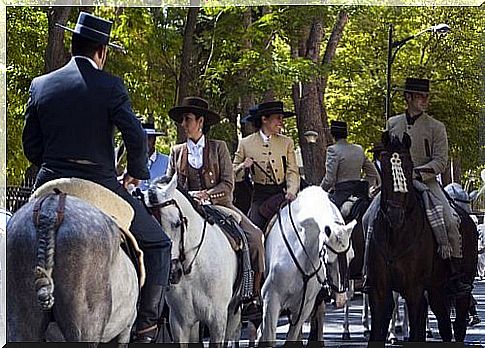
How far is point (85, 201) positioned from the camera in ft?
18.0

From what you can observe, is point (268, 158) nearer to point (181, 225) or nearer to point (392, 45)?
point (392, 45)

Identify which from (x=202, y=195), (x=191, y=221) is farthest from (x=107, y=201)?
(x=202, y=195)

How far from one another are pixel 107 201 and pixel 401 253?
303 cm

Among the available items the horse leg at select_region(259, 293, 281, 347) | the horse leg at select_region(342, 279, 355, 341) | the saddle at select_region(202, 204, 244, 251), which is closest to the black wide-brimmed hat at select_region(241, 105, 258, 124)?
the saddle at select_region(202, 204, 244, 251)

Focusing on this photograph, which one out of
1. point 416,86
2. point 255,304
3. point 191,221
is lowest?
point 255,304

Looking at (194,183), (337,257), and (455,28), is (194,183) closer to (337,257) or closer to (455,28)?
(337,257)

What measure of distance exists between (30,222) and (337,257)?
3.09 meters

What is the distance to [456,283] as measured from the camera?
862cm

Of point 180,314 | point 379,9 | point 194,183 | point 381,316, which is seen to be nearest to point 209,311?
point 180,314

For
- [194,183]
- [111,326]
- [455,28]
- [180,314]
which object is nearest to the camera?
[111,326]

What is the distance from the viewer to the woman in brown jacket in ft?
26.0

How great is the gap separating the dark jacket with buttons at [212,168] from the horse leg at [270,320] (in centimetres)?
80

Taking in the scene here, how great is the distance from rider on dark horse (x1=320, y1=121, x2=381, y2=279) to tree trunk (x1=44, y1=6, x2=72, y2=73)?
2.16 m

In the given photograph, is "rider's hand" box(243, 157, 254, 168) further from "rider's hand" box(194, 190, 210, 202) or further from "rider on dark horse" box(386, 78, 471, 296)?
"rider on dark horse" box(386, 78, 471, 296)
